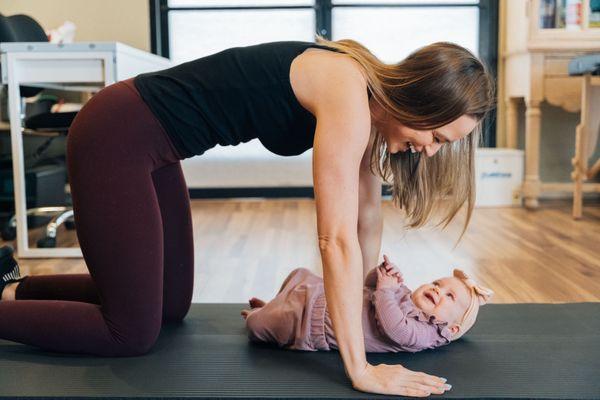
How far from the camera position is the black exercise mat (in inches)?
53.3

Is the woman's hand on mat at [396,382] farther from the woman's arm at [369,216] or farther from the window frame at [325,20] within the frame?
the window frame at [325,20]

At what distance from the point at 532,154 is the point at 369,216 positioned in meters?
2.62

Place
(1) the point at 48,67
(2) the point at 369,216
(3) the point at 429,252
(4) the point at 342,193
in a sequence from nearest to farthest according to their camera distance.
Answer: (4) the point at 342,193 < (2) the point at 369,216 < (1) the point at 48,67 < (3) the point at 429,252

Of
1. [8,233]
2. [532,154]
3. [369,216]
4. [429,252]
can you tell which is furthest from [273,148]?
[532,154]

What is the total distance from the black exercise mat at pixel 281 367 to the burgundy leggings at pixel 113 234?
0.05m

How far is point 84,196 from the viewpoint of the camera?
1500mm

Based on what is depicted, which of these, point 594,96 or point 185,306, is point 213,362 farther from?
point 594,96

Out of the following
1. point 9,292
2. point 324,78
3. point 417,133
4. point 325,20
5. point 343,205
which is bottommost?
point 9,292

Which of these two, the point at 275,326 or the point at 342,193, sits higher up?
the point at 342,193

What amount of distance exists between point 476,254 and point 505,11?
209 centimetres

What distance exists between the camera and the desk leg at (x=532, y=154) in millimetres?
4086

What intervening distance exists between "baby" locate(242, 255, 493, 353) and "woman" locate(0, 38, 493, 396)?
0.48ft

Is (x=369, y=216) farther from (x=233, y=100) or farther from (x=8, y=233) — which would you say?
(x=8, y=233)

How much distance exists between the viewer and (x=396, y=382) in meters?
1.34
